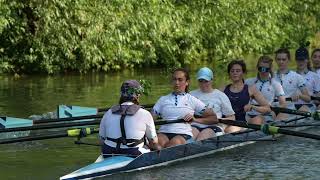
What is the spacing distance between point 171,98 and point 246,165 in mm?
1493

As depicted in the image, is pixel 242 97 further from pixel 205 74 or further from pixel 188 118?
pixel 188 118

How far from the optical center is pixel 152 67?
28094mm

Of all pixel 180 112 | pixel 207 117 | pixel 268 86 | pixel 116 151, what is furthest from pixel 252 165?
pixel 268 86

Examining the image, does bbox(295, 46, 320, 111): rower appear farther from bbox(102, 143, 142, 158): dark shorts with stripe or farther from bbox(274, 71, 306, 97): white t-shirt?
bbox(102, 143, 142, 158): dark shorts with stripe

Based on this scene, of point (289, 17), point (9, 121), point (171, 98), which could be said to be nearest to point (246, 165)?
point (171, 98)

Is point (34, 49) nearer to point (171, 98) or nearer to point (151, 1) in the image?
point (151, 1)

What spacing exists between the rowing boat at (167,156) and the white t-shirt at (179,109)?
292 mm

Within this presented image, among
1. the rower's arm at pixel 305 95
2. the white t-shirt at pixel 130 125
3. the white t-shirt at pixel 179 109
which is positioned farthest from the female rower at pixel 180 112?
the rower's arm at pixel 305 95

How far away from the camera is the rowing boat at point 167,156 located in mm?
8781

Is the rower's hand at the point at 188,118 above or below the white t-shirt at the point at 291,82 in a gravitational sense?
below

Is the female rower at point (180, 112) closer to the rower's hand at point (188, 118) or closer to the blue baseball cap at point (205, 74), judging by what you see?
the rower's hand at point (188, 118)

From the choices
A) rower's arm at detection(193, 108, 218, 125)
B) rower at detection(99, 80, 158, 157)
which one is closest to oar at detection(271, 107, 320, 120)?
rower's arm at detection(193, 108, 218, 125)

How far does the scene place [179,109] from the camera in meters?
10.2

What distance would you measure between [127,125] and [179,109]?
5.09ft
